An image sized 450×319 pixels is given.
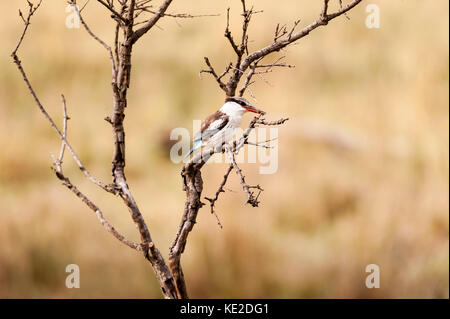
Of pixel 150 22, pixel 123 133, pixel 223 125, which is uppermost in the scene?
pixel 150 22

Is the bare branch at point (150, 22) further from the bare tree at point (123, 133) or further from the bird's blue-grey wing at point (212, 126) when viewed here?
the bird's blue-grey wing at point (212, 126)

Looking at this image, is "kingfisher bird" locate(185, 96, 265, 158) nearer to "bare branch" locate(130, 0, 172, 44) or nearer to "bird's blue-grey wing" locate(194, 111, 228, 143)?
"bird's blue-grey wing" locate(194, 111, 228, 143)

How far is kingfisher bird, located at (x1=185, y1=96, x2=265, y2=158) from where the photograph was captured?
302 cm

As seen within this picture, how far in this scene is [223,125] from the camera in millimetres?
3164

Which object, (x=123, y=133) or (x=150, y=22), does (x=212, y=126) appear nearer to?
(x=123, y=133)

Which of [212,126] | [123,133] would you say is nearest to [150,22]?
[123,133]

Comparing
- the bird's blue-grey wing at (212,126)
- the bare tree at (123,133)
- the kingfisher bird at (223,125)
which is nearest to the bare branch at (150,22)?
the bare tree at (123,133)

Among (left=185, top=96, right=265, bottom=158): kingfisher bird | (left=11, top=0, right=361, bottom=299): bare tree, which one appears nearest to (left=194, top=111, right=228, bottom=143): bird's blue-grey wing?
(left=185, top=96, right=265, bottom=158): kingfisher bird

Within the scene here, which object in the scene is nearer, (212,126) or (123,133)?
(123,133)

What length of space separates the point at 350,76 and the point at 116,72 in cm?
429

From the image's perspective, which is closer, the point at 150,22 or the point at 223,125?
the point at 150,22

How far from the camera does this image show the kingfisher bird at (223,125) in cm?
302

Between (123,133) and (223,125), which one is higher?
(223,125)

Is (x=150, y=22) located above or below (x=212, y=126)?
above
